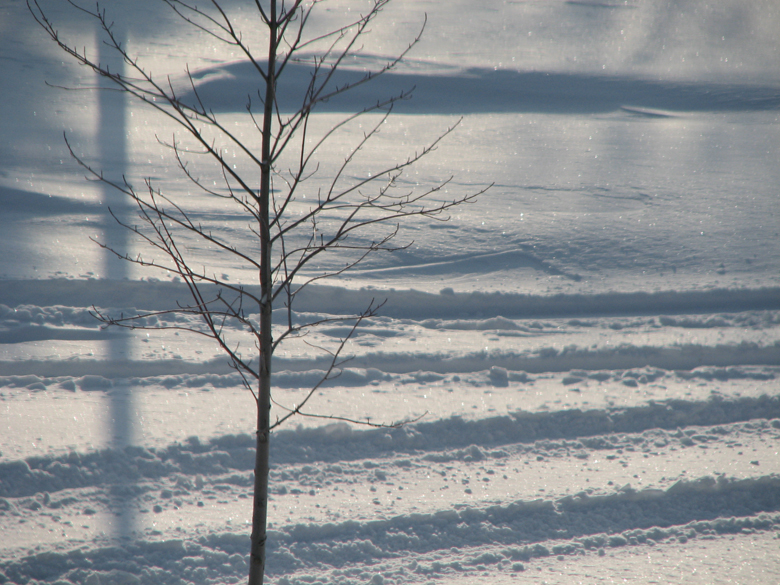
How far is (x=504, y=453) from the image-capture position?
496 cm

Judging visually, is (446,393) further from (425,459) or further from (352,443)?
(352,443)

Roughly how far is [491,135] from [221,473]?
9.84 meters

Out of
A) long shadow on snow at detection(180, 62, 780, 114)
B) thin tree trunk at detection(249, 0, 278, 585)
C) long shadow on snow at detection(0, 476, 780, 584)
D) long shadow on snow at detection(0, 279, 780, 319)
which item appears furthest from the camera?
long shadow on snow at detection(180, 62, 780, 114)

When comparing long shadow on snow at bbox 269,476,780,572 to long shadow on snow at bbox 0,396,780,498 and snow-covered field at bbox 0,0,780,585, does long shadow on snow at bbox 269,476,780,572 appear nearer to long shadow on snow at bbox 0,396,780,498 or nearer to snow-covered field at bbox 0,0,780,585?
snow-covered field at bbox 0,0,780,585

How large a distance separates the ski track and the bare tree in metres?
0.44

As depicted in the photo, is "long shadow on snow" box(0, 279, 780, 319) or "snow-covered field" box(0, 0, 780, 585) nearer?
"snow-covered field" box(0, 0, 780, 585)

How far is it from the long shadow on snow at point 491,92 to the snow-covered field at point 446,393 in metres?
2.50

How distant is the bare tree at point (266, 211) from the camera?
8.27 feet

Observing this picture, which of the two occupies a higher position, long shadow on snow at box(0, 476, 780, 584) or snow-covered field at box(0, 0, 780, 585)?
snow-covered field at box(0, 0, 780, 585)

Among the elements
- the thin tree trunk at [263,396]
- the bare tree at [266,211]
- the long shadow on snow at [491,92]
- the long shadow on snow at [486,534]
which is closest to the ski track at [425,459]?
the long shadow on snow at [486,534]

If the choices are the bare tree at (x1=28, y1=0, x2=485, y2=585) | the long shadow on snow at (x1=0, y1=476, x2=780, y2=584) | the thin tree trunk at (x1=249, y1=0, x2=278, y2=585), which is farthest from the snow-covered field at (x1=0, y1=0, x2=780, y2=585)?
the thin tree trunk at (x1=249, y1=0, x2=278, y2=585)

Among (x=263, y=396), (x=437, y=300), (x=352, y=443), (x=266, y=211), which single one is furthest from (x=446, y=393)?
(x=266, y=211)

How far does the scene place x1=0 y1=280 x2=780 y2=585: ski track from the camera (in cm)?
396

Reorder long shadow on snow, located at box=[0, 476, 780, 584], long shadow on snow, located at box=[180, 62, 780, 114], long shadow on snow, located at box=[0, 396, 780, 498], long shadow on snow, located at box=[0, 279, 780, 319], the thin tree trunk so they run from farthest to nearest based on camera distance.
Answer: long shadow on snow, located at box=[180, 62, 780, 114]
long shadow on snow, located at box=[0, 279, 780, 319]
long shadow on snow, located at box=[0, 396, 780, 498]
long shadow on snow, located at box=[0, 476, 780, 584]
the thin tree trunk
